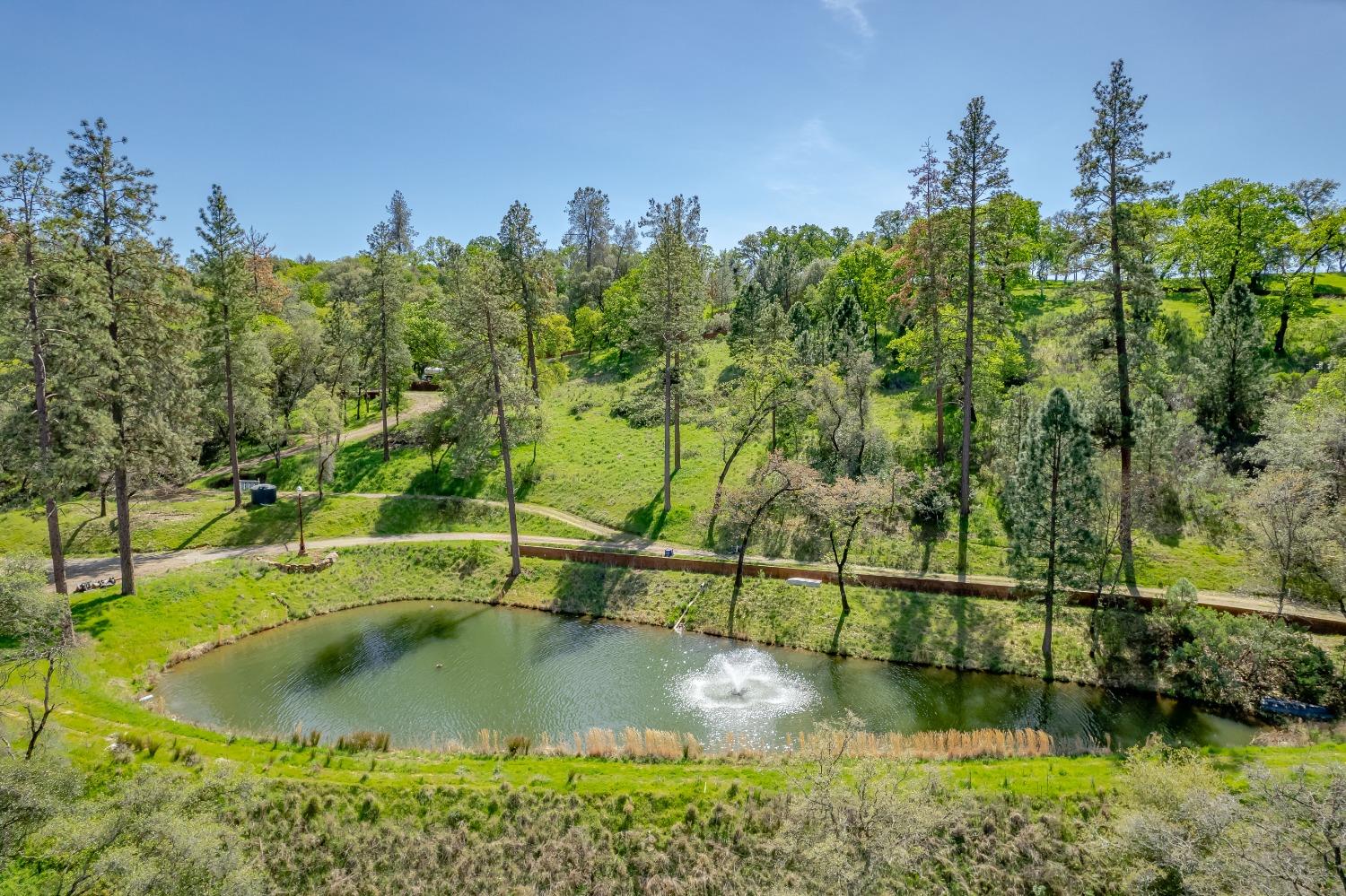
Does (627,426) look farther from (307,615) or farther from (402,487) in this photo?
(307,615)

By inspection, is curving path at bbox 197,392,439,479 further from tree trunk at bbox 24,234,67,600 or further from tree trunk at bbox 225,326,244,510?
tree trunk at bbox 24,234,67,600

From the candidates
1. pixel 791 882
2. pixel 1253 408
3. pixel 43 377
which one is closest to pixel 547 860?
pixel 791 882

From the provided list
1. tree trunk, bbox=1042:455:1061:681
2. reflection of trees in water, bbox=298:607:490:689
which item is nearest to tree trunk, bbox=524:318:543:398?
reflection of trees in water, bbox=298:607:490:689

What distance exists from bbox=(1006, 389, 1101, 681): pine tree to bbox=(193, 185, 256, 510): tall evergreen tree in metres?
42.4

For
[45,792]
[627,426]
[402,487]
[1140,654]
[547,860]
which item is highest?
[627,426]

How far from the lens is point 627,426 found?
51438 millimetres

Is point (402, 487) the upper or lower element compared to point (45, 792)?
upper

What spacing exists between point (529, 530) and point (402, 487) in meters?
11.2

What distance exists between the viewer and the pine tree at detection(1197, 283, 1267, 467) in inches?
1368

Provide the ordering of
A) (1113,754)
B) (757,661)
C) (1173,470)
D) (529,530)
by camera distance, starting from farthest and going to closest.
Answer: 1. (529,530)
2. (1173,470)
3. (757,661)
4. (1113,754)

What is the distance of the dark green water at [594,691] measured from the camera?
2222 cm

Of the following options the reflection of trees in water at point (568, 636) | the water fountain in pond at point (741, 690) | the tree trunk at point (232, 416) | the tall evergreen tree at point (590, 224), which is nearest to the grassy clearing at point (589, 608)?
the reflection of trees in water at point (568, 636)

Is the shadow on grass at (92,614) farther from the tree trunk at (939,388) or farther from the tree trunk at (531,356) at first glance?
the tree trunk at (939,388)

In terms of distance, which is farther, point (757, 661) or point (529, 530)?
point (529, 530)
